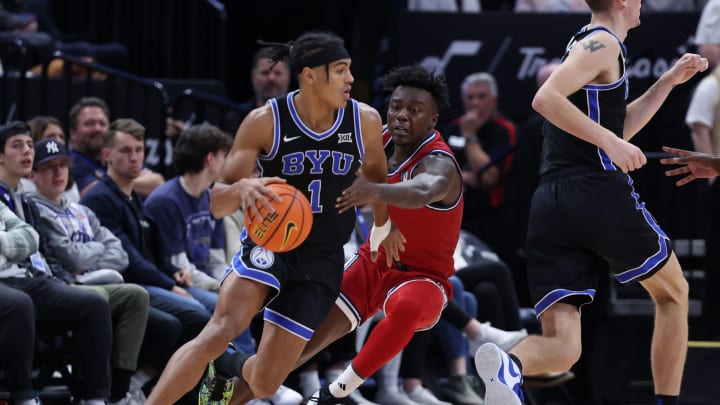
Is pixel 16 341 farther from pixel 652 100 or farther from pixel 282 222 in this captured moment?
pixel 652 100

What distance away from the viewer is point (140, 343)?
24.7ft

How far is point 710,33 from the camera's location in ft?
33.9

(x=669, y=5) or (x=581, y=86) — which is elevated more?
(x=669, y=5)

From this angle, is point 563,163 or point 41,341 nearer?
point 563,163

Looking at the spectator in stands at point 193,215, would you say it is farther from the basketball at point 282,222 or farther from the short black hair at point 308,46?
the basketball at point 282,222

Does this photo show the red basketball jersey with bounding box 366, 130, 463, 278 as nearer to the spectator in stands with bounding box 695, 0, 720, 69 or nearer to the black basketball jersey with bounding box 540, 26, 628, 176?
the black basketball jersey with bounding box 540, 26, 628, 176

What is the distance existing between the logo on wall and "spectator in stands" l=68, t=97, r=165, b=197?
3.35 m

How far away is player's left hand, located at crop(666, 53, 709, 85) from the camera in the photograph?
6086mm

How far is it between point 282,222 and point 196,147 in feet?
10.3

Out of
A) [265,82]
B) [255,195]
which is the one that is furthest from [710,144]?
[255,195]

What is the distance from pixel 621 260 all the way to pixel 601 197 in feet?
1.04

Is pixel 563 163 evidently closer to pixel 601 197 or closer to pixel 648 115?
pixel 601 197

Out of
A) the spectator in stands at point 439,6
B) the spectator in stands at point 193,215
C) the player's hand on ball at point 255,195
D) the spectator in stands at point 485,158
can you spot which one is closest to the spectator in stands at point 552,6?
the spectator in stands at point 439,6

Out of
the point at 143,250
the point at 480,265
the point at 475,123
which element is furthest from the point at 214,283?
the point at 475,123
